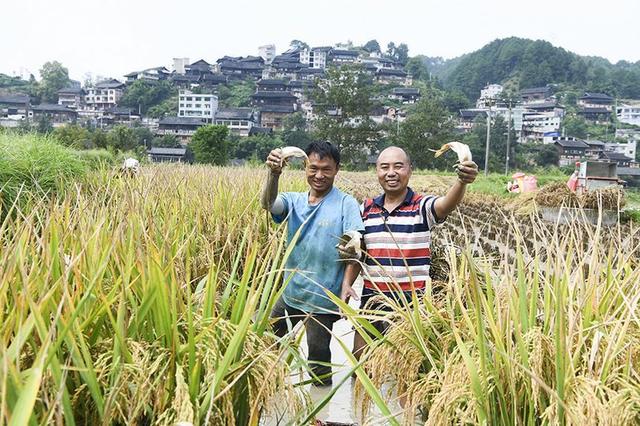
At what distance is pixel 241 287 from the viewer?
6.15ft

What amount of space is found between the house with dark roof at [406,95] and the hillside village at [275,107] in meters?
0.13

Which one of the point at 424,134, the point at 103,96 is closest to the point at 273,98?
the point at 103,96

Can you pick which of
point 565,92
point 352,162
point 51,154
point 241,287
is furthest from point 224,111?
point 241,287

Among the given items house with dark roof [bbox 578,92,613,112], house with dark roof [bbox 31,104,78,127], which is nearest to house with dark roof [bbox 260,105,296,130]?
house with dark roof [bbox 31,104,78,127]

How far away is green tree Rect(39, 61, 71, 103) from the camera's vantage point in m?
82.2

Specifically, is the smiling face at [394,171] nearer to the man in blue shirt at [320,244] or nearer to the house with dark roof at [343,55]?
the man in blue shirt at [320,244]

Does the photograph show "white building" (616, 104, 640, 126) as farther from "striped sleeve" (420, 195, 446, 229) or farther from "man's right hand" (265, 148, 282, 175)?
"man's right hand" (265, 148, 282, 175)

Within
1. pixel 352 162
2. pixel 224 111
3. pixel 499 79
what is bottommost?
pixel 352 162

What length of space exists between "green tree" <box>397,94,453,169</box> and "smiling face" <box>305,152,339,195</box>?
134ft

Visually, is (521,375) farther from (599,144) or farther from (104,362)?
(599,144)

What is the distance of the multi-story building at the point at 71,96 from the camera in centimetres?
7956

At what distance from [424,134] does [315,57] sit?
6506 centimetres

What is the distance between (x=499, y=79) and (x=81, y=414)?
4355 inches

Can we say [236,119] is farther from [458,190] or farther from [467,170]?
[467,170]
